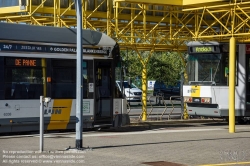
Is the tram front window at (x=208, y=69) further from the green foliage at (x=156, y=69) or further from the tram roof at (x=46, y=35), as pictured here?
the green foliage at (x=156, y=69)

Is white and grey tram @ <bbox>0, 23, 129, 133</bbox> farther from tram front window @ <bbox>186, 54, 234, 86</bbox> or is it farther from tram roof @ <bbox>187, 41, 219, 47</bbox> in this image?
tram roof @ <bbox>187, 41, 219, 47</bbox>

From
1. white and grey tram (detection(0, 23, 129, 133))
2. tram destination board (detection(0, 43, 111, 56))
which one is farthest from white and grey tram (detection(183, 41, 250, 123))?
tram destination board (detection(0, 43, 111, 56))

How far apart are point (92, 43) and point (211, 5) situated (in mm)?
4516

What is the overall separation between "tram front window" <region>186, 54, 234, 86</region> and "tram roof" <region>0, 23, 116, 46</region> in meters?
5.31

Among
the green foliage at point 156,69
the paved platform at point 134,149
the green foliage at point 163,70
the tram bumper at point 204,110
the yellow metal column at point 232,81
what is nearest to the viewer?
the paved platform at point 134,149

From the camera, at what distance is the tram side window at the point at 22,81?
1934 cm

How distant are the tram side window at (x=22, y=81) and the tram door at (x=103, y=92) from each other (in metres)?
2.19

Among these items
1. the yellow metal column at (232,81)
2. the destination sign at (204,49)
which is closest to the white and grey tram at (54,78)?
the yellow metal column at (232,81)

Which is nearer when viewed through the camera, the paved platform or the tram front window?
the paved platform

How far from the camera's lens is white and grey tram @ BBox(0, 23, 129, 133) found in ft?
63.7

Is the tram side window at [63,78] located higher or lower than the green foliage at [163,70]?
lower

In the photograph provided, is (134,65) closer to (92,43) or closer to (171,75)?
(171,75)

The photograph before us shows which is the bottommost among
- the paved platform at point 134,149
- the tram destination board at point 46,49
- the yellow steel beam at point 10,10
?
the paved platform at point 134,149

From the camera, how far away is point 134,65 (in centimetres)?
5312
